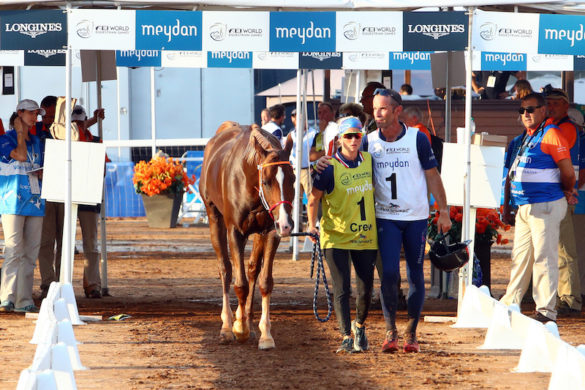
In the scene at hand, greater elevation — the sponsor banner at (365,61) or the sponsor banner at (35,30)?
the sponsor banner at (365,61)

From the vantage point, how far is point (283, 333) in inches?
380

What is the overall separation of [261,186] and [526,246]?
117 inches

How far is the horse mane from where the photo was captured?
342 inches

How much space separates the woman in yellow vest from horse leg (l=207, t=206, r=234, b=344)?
1319mm

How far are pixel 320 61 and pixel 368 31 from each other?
19.1 ft

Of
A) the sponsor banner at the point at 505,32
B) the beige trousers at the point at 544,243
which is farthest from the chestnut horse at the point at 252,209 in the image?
the beige trousers at the point at 544,243

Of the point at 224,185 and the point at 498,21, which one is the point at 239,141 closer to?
the point at 224,185

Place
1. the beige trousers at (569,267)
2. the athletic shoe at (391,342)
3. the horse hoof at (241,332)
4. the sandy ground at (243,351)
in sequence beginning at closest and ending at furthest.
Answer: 1. the sandy ground at (243,351)
2. the athletic shoe at (391,342)
3. the horse hoof at (241,332)
4. the beige trousers at (569,267)

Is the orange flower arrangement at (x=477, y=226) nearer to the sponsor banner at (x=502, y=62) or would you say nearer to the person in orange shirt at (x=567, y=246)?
the person in orange shirt at (x=567, y=246)

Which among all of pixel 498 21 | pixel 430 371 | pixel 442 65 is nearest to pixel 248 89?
pixel 442 65

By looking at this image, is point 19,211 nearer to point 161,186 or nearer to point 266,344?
point 266,344

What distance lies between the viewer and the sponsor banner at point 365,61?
1709 centimetres

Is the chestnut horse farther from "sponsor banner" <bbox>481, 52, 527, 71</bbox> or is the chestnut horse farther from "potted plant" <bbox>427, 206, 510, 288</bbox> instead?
"sponsor banner" <bbox>481, 52, 527, 71</bbox>

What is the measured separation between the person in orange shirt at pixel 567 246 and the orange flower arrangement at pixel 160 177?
45.9 ft
